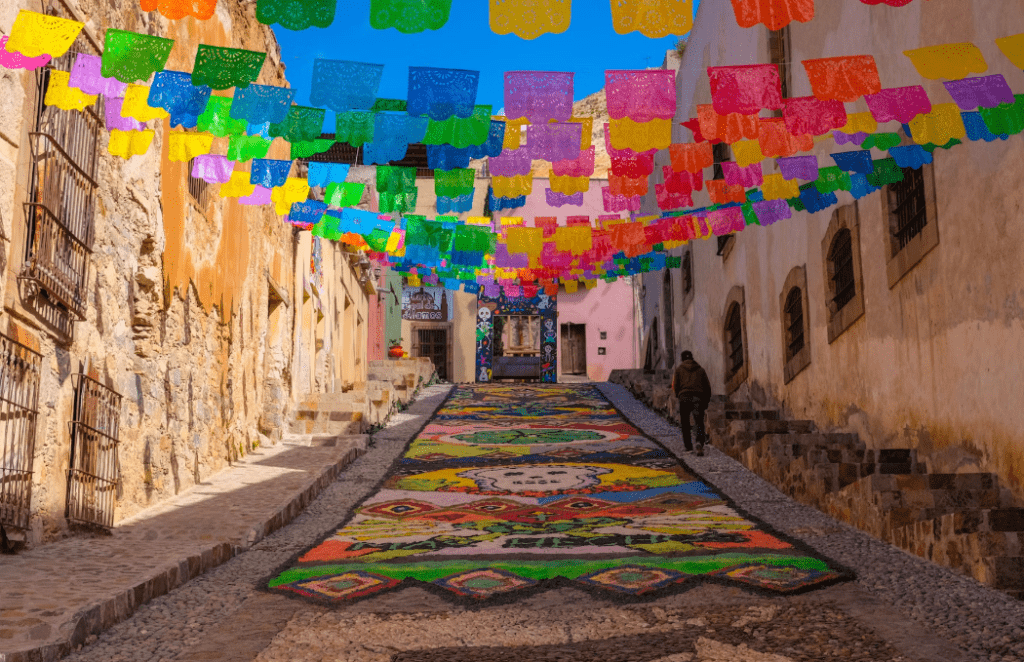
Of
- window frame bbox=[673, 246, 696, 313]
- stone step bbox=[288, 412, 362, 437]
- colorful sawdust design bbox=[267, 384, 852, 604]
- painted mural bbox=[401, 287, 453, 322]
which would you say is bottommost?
colorful sawdust design bbox=[267, 384, 852, 604]

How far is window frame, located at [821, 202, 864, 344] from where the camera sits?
7.72 meters

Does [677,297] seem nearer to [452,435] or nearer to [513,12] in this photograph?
[452,435]

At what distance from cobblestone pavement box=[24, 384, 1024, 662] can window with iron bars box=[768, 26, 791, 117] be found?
7.30 m

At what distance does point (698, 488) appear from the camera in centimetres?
739

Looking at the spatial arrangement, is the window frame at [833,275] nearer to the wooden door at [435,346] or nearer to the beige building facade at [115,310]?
the beige building facade at [115,310]

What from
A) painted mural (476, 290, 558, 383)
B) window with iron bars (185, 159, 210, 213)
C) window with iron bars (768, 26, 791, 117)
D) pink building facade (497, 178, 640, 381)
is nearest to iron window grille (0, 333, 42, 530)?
window with iron bars (185, 159, 210, 213)

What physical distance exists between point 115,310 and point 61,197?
3.79ft

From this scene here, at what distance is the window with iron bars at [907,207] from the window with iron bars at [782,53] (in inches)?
138

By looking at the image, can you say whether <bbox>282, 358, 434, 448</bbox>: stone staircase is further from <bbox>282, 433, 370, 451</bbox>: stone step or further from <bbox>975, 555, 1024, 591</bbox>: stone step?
<bbox>975, 555, 1024, 591</bbox>: stone step

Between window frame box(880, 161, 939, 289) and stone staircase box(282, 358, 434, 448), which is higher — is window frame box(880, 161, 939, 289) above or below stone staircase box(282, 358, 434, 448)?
above

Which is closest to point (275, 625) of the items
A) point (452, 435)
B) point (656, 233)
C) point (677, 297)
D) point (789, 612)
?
point (789, 612)

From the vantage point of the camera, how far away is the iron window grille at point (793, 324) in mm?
9984

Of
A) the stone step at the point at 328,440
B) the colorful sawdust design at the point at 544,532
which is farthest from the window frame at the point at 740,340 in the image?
the stone step at the point at 328,440

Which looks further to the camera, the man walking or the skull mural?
the man walking
